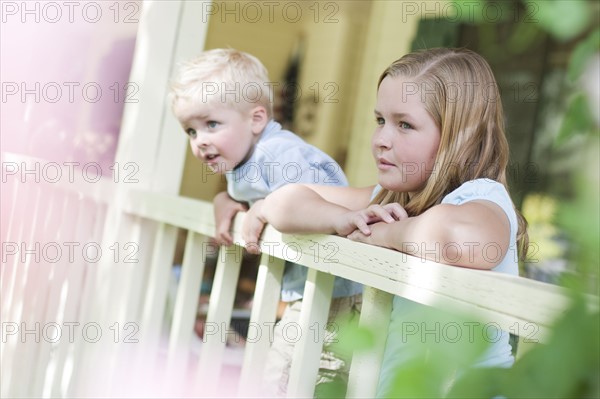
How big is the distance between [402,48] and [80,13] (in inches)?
85.5

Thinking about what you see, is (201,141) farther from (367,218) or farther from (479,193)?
(479,193)

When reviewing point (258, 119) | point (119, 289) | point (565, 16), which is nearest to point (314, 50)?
point (119, 289)

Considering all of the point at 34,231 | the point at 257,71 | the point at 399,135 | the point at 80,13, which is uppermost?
the point at 80,13

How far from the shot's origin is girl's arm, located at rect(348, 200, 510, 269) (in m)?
1.30

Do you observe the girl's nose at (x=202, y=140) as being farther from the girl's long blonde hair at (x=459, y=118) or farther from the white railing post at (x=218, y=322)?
the girl's long blonde hair at (x=459, y=118)

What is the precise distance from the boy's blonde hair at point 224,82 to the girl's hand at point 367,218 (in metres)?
0.90

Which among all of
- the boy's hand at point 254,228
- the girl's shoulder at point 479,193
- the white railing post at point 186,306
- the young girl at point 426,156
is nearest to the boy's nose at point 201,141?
the white railing post at point 186,306

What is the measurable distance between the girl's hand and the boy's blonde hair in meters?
0.90

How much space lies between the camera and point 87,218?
3002 millimetres

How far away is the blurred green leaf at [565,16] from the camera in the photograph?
43cm

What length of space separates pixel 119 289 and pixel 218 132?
0.77 meters

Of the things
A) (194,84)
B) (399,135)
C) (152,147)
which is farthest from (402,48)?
Answer: (399,135)

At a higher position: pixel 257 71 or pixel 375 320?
pixel 257 71

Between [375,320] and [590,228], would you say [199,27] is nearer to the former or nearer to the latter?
[375,320]
